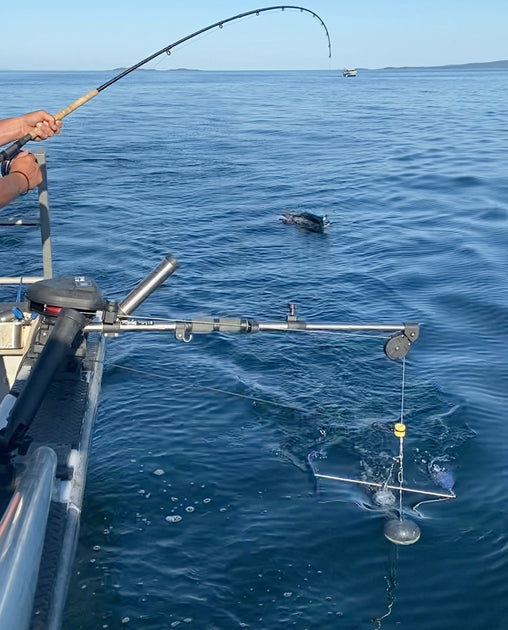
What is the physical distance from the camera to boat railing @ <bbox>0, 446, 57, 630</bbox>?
2822 millimetres

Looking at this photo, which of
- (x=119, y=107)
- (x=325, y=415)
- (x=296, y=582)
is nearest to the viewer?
(x=296, y=582)

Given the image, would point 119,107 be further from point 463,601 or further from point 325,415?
point 463,601

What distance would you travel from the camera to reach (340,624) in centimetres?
575

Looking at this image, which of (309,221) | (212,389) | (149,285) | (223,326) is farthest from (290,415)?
(309,221)

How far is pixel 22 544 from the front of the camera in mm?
3062

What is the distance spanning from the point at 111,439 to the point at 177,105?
4512 cm

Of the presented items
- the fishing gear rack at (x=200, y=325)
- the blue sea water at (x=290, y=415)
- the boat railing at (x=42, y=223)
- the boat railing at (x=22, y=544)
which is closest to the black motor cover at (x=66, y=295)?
the fishing gear rack at (x=200, y=325)

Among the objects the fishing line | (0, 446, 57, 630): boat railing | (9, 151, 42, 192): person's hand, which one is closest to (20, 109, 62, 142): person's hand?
(9, 151, 42, 192): person's hand

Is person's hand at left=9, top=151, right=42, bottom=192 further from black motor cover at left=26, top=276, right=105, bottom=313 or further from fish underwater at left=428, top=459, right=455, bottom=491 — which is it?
fish underwater at left=428, top=459, right=455, bottom=491

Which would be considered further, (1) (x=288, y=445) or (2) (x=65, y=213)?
(2) (x=65, y=213)

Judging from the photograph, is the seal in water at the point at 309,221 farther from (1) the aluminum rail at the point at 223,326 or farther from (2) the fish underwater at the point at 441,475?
(1) the aluminum rail at the point at 223,326

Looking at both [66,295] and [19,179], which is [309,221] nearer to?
[66,295]

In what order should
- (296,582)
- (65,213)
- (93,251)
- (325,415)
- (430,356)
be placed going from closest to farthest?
(296,582) → (325,415) → (430,356) → (93,251) → (65,213)

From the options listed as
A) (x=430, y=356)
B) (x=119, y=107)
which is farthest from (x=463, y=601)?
(x=119, y=107)
